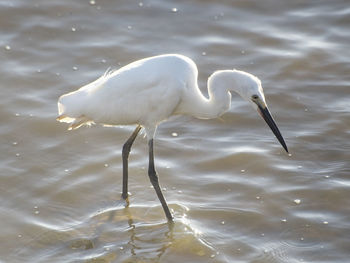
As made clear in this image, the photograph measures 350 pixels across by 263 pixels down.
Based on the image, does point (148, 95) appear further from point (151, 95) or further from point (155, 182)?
point (155, 182)

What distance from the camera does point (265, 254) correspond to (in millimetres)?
6430

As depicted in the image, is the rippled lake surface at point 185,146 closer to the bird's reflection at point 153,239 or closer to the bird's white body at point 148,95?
the bird's reflection at point 153,239

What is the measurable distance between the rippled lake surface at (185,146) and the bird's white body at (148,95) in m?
0.90

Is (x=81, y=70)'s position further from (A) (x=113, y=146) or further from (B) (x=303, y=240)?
(B) (x=303, y=240)

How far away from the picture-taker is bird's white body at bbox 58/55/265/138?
6.79 m

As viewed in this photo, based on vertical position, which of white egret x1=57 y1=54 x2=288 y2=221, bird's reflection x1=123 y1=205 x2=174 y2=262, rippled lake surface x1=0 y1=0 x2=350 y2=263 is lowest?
bird's reflection x1=123 y1=205 x2=174 y2=262

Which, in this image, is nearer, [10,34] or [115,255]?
[115,255]

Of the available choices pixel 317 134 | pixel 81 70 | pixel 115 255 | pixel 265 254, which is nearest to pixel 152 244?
pixel 115 255

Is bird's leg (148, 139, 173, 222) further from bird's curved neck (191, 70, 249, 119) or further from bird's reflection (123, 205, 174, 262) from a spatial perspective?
bird's curved neck (191, 70, 249, 119)

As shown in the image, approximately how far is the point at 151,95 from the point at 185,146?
1.47 meters

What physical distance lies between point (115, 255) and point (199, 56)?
13.4 ft

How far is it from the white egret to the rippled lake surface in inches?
22.7

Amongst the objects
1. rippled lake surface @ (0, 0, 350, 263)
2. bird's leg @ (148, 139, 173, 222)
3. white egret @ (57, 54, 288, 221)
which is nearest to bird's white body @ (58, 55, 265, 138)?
white egret @ (57, 54, 288, 221)

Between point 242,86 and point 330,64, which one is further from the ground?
point 242,86
